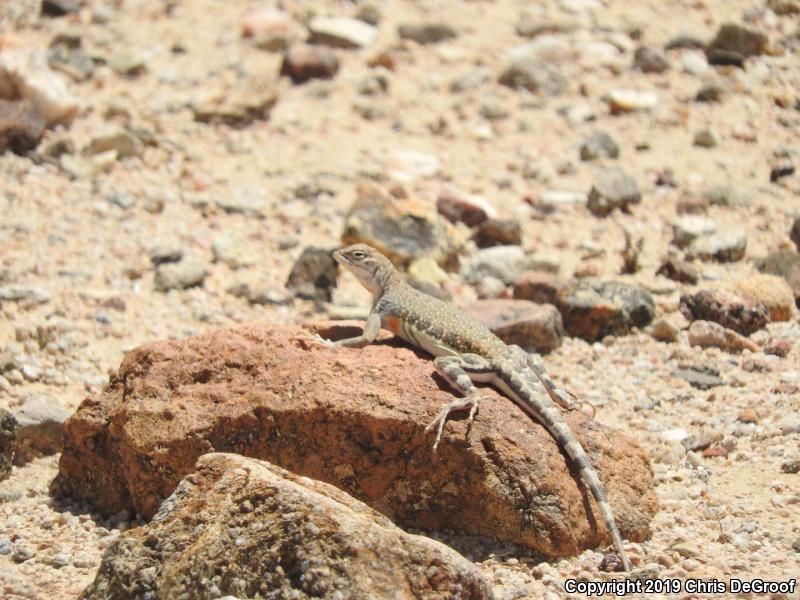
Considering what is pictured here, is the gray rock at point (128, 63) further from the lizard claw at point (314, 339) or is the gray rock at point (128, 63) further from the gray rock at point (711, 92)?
the lizard claw at point (314, 339)

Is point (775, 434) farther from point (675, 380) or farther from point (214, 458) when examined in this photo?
point (214, 458)

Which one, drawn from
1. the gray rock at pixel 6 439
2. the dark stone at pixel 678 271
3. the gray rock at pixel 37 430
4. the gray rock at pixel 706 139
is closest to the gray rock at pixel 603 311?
the dark stone at pixel 678 271

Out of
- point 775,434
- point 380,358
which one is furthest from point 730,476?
point 380,358

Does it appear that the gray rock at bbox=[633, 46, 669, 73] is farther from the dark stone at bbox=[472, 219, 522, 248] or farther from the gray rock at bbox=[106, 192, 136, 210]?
the gray rock at bbox=[106, 192, 136, 210]

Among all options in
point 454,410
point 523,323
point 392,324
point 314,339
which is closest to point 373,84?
point 523,323

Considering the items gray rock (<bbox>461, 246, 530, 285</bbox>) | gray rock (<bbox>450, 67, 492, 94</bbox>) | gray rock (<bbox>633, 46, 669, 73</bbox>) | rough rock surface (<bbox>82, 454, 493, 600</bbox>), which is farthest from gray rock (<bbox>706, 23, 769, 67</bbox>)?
rough rock surface (<bbox>82, 454, 493, 600</bbox>)

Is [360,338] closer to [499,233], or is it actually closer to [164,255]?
[164,255]
